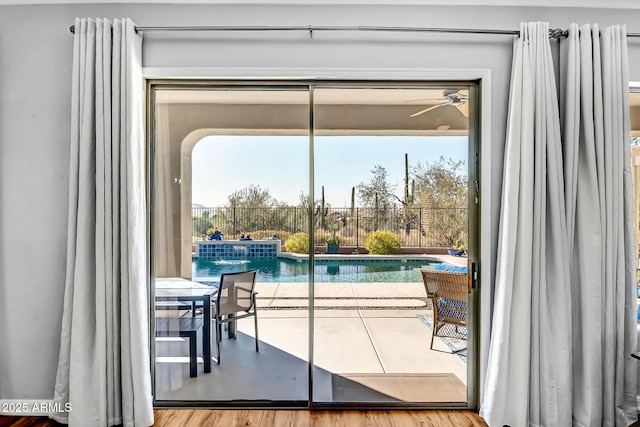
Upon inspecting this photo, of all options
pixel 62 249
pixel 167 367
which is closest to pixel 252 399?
pixel 167 367

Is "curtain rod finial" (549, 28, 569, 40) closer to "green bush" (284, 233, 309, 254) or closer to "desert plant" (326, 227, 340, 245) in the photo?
"desert plant" (326, 227, 340, 245)

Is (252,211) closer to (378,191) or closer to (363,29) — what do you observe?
(378,191)

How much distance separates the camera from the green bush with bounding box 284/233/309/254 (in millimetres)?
2352

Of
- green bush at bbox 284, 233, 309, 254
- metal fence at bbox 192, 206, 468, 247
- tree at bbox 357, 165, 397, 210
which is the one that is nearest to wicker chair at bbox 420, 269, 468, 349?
metal fence at bbox 192, 206, 468, 247

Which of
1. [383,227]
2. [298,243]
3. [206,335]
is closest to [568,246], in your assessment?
[383,227]

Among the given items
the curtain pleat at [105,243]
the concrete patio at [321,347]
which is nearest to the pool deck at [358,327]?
the concrete patio at [321,347]

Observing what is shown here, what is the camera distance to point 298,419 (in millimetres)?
2230

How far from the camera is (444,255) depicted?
7.79ft

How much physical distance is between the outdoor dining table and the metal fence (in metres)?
0.31

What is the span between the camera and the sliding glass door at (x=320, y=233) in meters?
2.35

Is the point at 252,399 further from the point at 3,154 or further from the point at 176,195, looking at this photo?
the point at 3,154

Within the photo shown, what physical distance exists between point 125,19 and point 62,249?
145cm

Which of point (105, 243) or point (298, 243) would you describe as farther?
point (298, 243)

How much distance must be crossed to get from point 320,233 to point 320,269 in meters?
0.24
